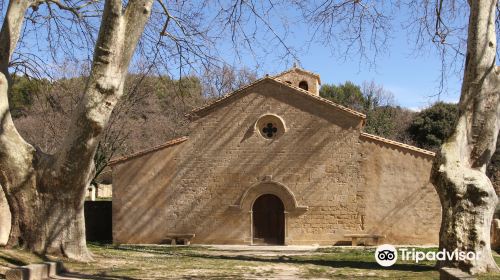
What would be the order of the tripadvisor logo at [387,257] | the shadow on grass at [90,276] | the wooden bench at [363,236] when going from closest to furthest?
the shadow on grass at [90,276], the tripadvisor logo at [387,257], the wooden bench at [363,236]

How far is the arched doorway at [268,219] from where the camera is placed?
20219 millimetres

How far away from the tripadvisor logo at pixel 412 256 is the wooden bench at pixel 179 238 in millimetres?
8124

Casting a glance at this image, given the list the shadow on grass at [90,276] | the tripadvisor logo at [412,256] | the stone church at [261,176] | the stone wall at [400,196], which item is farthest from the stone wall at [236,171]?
the shadow on grass at [90,276]

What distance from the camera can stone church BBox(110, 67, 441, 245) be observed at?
19.6m

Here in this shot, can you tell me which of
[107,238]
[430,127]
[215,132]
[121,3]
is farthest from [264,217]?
[430,127]

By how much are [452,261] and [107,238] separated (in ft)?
52.7

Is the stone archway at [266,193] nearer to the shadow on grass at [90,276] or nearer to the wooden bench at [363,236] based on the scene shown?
the wooden bench at [363,236]

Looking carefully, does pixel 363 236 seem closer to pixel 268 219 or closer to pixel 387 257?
pixel 268 219

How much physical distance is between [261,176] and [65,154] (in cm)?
1138

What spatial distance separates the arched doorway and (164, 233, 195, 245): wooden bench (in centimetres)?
237

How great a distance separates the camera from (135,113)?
3628cm

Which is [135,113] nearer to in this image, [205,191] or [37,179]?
[205,191]

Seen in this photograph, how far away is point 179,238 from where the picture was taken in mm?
20250

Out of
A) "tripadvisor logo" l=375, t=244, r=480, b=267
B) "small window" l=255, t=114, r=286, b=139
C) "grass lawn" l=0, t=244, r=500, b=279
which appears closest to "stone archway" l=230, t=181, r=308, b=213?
"small window" l=255, t=114, r=286, b=139
